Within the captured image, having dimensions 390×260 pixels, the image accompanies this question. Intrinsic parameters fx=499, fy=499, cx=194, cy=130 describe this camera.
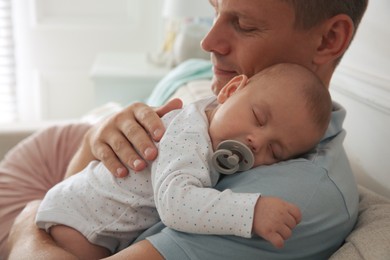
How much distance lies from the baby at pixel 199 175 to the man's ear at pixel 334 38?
7.5 inches

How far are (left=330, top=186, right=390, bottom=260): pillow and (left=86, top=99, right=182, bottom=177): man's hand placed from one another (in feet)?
1.35

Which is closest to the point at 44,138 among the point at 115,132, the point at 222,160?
the point at 115,132

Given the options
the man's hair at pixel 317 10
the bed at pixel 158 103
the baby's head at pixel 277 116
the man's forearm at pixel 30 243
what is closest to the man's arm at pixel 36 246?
the man's forearm at pixel 30 243

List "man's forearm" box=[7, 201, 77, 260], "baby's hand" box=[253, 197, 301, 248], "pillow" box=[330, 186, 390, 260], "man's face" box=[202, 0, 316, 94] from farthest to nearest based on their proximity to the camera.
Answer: "man's face" box=[202, 0, 316, 94], "man's forearm" box=[7, 201, 77, 260], "pillow" box=[330, 186, 390, 260], "baby's hand" box=[253, 197, 301, 248]

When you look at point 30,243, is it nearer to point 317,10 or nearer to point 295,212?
point 295,212

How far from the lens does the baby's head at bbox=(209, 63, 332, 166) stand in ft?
3.14

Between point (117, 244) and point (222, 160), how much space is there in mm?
328

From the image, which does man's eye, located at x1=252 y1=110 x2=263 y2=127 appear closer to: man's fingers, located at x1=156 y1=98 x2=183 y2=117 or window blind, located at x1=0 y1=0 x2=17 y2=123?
man's fingers, located at x1=156 y1=98 x2=183 y2=117

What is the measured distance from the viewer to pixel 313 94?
97 cm

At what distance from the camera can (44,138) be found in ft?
5.47

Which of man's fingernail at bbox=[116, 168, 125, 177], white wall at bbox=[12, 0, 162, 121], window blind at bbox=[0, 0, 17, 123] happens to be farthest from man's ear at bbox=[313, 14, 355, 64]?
window blind at bbox=[0, 0, 17, 123]

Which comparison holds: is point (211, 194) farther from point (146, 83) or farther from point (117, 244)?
point (146, 83)

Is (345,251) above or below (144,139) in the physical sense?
below

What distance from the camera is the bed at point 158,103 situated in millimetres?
932
